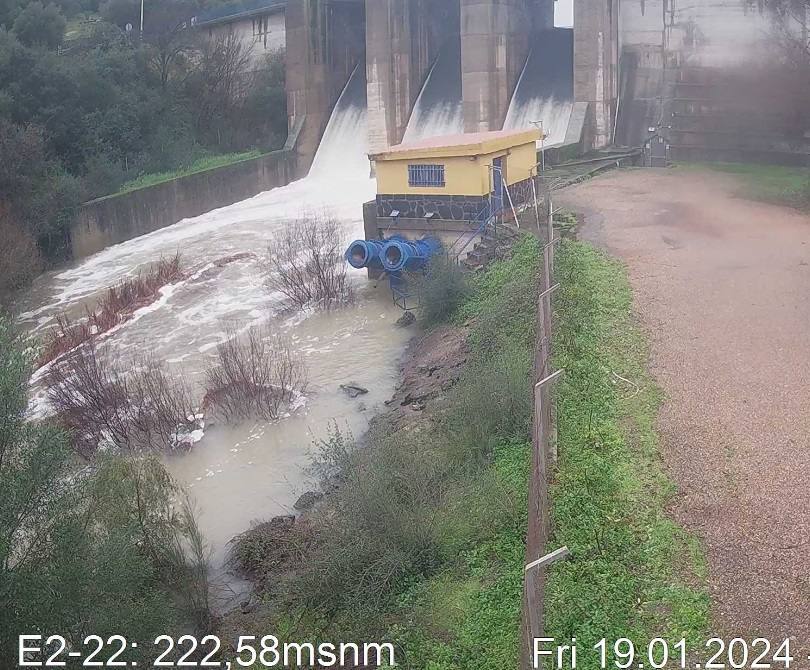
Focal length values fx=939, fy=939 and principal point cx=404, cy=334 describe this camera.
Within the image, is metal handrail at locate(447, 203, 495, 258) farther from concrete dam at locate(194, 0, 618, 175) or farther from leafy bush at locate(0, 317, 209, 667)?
leafy bush at locate(0, 317, 209, 667)

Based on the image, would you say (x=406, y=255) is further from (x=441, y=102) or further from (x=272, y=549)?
(x=441, y=102)

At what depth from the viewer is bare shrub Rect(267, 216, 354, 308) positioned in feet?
58.1

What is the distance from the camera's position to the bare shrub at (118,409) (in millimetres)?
11961

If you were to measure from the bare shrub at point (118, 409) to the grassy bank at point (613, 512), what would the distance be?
5.21 m

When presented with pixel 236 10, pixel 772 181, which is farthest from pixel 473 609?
pixel 236 10

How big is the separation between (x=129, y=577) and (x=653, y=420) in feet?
14.9

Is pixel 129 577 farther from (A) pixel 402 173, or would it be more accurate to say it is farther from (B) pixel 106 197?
(B) pixel 106 197

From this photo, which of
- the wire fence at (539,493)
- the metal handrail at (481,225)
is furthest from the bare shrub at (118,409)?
the metal handrail at (481,225)

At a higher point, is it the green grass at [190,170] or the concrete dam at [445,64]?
the concrete dam at [445,64]

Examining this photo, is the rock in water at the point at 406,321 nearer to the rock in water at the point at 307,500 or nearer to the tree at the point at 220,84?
the rock in water at the point at 307,500

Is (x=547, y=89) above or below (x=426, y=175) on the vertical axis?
above

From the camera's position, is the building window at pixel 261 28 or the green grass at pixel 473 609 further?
the building window at pixel 261 28

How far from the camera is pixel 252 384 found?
13055 millimetres

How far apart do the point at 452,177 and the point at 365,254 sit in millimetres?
2224
